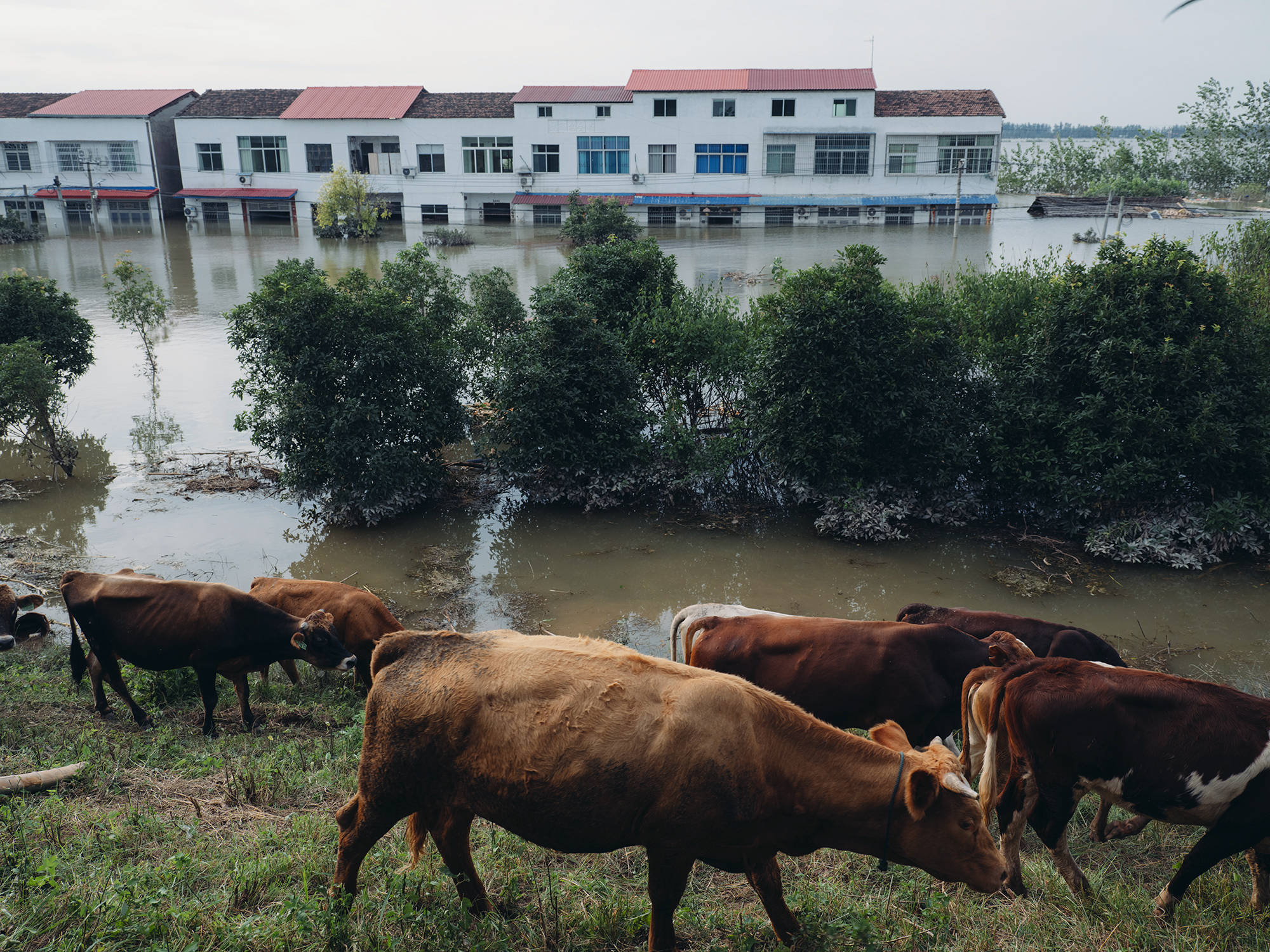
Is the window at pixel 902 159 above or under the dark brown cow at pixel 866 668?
above

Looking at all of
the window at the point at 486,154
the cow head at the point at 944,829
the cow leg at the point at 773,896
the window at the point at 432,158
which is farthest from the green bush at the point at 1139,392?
the window at the point at 432,158

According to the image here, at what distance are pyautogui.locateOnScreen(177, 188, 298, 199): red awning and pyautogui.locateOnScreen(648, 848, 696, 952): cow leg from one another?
2096 inches

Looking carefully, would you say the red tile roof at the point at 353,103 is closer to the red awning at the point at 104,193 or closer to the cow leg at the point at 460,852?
the red awning at the point at 104,193

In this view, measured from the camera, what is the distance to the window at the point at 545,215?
168 ft

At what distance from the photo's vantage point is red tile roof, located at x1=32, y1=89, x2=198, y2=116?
5047 cm

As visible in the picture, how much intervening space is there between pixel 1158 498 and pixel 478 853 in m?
11.1

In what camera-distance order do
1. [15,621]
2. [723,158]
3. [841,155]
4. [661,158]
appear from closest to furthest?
[15,621] → [841,155] → [723,158] → [661,158]

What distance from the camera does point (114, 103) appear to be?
170 ft

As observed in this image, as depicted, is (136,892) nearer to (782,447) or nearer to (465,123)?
(782,447)

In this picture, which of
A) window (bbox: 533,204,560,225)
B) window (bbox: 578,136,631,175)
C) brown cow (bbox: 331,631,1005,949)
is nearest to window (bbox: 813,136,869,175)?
window (bbox: 578,136,631,175)

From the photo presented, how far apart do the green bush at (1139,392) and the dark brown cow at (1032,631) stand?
5.17 metres

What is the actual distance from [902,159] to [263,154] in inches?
1437

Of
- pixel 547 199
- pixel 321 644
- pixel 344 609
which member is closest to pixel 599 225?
pixel 547 199

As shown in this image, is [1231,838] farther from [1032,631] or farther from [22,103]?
[22,103]
